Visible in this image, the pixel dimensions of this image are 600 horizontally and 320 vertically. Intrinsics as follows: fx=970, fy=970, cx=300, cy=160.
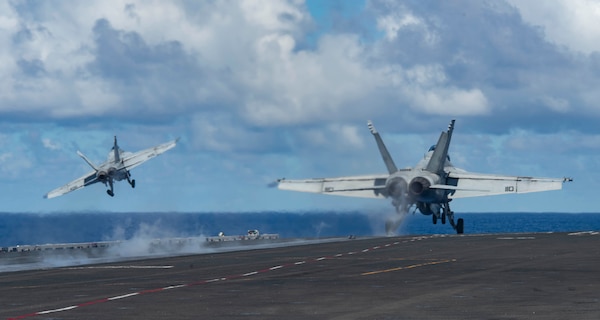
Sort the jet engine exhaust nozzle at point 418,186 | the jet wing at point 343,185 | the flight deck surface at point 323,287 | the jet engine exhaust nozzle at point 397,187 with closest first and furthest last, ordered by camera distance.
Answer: the flight deck surface at point 323,287, the jet engine exhaust nozzle at point 418,186, the jet engine exhaust nozzle at point 397,187, the jet wing at point 343,185

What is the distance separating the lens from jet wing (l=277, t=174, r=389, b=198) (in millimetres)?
75938

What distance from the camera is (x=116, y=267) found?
43.2m

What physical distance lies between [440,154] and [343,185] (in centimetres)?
873

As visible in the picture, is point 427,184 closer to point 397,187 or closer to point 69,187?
point 397,187

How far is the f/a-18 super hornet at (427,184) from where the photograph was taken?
69.9 m

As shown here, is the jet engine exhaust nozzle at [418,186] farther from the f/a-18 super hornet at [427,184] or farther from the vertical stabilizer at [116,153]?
the vertical stabilizer at [116,153]

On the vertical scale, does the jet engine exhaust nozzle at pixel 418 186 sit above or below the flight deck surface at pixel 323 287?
above

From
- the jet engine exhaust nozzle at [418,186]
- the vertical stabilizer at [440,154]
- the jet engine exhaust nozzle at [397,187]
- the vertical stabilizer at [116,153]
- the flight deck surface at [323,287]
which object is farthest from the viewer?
the vertical stabilizer at [116,153]

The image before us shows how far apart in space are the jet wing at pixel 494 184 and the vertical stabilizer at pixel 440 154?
2192 mm

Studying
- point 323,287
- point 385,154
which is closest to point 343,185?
point 385,154

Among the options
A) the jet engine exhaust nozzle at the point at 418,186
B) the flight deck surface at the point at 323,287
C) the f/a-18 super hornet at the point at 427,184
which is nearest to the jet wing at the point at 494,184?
the f/a-18 super hornet at the point at 427,184

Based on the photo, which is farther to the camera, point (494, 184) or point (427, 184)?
point (494, 184)

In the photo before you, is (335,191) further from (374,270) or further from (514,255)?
(374,270)

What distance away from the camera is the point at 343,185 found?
254 ft
